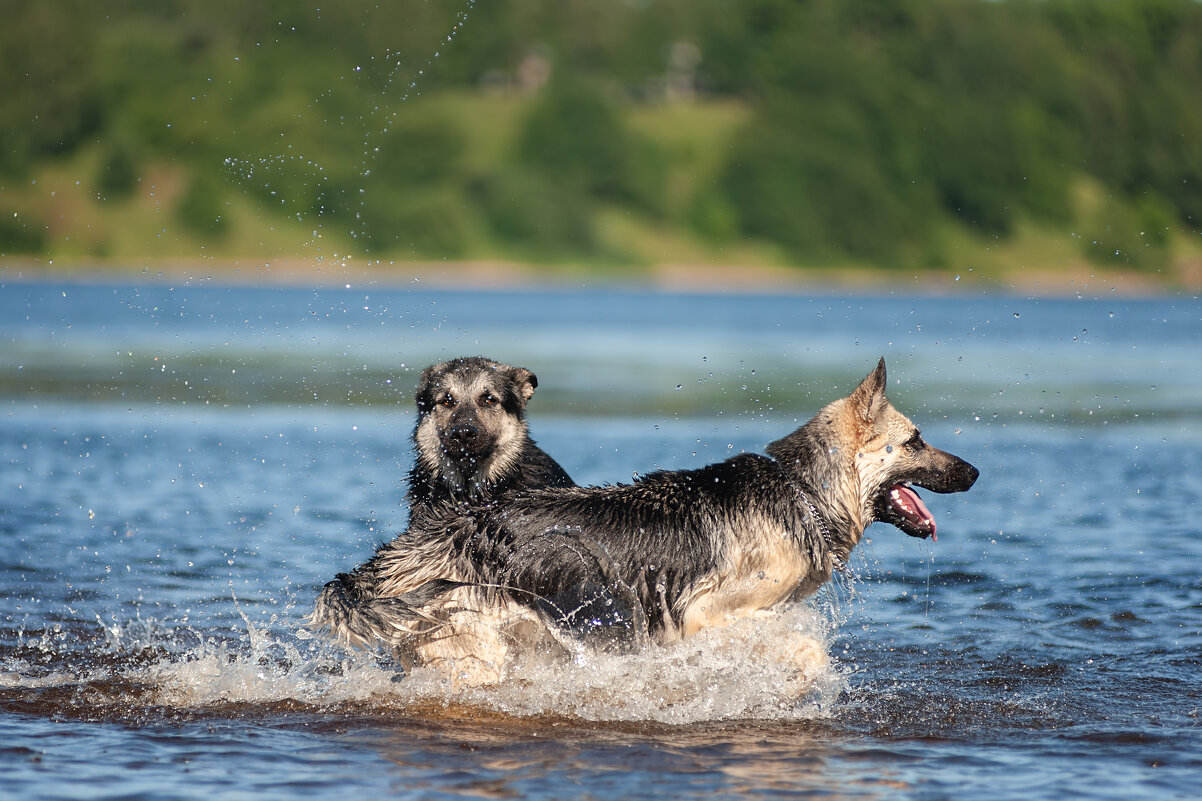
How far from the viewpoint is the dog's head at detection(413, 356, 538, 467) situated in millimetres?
8109

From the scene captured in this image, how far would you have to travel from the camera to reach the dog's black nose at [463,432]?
8016 mm

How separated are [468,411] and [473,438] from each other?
9.8 inches

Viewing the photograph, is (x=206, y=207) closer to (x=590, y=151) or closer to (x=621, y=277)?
(x=621, y=277)

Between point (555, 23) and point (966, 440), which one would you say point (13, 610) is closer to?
point (966, 440)

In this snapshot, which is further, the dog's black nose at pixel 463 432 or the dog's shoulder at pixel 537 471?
the dog's shoulder at pixel 537 471

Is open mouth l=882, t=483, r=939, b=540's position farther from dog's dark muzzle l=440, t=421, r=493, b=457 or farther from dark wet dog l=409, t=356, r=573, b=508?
dog's dark muzzle l=440, t=421, r=493, b=457

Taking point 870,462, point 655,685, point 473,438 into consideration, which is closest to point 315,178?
point 473,438

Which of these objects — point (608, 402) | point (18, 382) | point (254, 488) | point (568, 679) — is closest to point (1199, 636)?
point (568, 679)

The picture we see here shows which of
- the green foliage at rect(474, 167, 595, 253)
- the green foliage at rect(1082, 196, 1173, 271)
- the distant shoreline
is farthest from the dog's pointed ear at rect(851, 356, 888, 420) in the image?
the green foliage at rect(1082, 196, 1173, 271)

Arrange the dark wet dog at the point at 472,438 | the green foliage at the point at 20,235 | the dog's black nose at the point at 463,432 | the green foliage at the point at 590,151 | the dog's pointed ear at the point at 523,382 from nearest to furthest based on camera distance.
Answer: the dog's black nose at the point at 463,432
the dark wet dog at the point at 472,438
the dog's pointed ear at the point at 523,382
the green foliage at the point at 20,235
the green foliage at the point at 590,151

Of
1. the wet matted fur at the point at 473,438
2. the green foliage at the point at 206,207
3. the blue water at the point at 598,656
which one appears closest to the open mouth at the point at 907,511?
the blue water at the point at 598,656

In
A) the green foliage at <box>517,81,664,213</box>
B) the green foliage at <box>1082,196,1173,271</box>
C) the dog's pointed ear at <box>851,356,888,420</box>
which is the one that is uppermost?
the green foliage at <box>517,81,664,213</box>

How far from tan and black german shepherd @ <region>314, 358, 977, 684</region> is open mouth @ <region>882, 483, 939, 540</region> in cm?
41

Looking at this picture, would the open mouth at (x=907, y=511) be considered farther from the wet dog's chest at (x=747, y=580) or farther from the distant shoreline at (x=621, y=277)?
the distant shoreline at (x=621, y=277)
